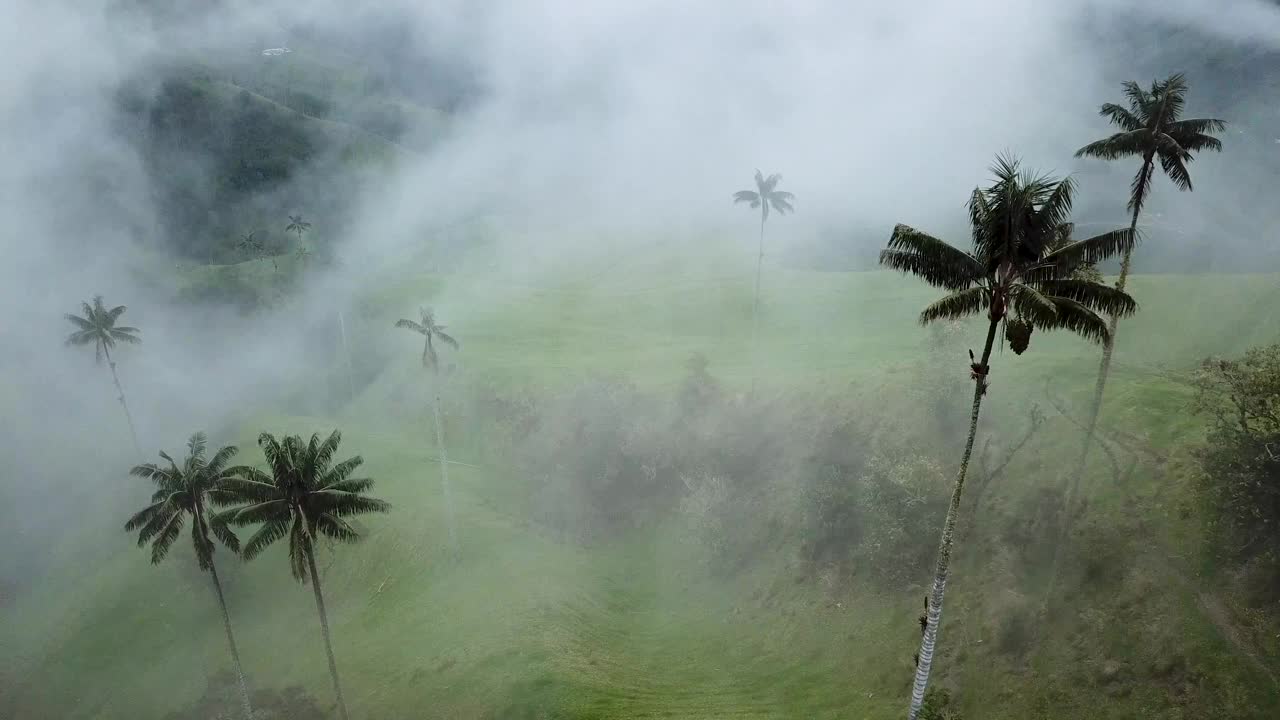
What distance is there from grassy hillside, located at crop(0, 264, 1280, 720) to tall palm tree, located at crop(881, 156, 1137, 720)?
13708mm

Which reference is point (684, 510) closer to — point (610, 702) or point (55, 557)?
point (610, 702)

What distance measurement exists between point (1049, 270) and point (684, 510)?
1317 inches

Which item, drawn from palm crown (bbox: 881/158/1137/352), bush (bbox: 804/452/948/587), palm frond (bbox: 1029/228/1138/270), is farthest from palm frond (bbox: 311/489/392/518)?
palm frond (bbox: 1029/228/1138/270)

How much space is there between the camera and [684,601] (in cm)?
4447

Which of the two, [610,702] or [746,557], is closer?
[610,702]

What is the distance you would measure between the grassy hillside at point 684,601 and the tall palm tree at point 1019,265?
1371 centimetres

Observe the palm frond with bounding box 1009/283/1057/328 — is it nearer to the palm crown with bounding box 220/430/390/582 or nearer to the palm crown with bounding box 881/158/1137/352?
the palm crown with bounding box 881/158/1137/352

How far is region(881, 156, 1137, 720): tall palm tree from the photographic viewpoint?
61.0 ft

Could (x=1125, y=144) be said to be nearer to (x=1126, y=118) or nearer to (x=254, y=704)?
(x=1126, y=118)

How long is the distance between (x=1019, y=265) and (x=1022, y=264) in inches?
4.3

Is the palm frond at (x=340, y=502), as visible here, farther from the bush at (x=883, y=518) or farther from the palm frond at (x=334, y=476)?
the bush at (x=883, y=518)

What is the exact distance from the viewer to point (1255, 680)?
75.6ft

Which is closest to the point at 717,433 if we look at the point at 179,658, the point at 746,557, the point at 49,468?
the point at 746,557

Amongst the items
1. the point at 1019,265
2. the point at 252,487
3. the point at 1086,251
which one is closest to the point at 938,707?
the point at 1019,265
